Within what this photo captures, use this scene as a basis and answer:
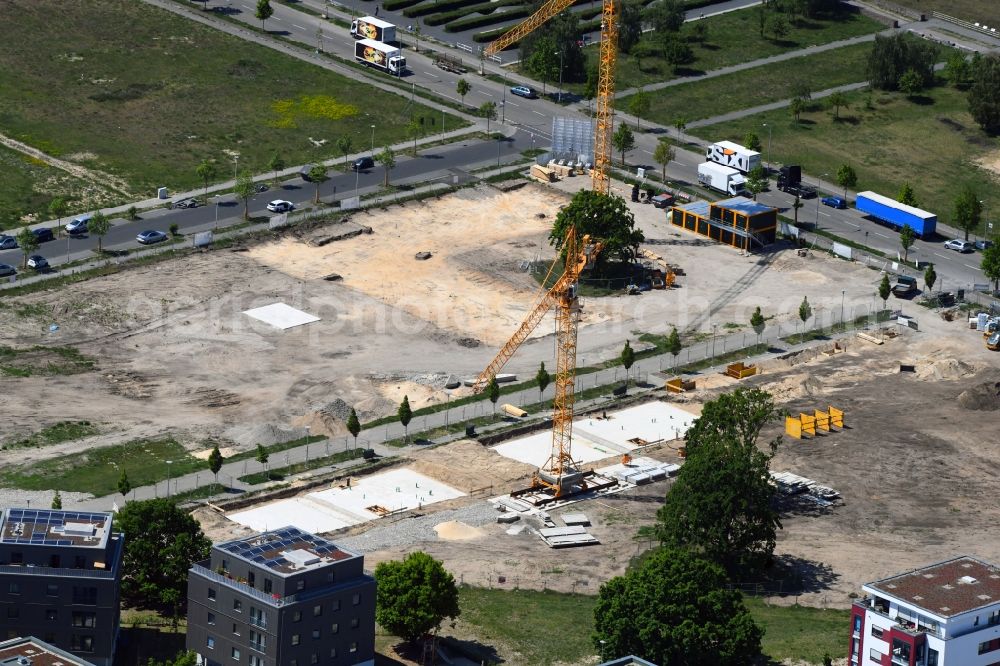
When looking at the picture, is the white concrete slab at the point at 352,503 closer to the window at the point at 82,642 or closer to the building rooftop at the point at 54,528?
the building rooftop at the point at 54,528

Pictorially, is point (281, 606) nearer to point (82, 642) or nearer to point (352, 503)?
point (82, 642)

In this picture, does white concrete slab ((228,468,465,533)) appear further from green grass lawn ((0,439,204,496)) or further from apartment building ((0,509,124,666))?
apartment building ((0,509,124,666))

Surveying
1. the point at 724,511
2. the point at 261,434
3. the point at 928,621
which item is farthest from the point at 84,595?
the point at 928,621

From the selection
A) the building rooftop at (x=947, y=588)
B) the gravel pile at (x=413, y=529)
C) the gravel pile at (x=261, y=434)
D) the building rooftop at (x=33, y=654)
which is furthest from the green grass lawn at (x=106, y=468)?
the building rooftop at (x=947, y=588)

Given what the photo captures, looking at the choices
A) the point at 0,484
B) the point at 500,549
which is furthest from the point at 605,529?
the point at 0,484

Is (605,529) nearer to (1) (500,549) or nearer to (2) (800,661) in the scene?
(1) (500,549)

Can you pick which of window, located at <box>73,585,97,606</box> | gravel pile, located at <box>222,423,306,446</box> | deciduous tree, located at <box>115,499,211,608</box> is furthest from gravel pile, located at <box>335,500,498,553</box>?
window, located at <box>73,585,97,606</box>
